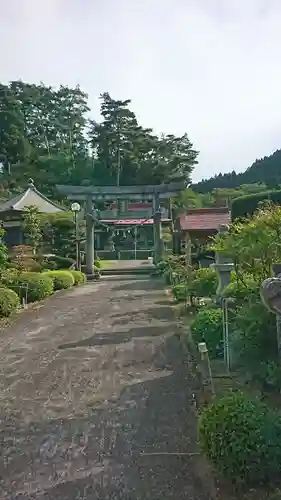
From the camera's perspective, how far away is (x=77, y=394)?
5.71 meters

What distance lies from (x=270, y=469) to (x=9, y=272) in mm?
12886

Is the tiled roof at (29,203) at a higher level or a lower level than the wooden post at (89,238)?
higher

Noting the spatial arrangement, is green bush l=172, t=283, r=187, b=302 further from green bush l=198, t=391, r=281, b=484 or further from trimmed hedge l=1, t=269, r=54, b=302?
green bush l=198, t=391, r=281, b=484

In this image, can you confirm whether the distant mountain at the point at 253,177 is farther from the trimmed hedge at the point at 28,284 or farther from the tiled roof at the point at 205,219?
the trimmed hedge at the point at 28,284

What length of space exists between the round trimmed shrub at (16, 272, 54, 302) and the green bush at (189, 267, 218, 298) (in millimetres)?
5830

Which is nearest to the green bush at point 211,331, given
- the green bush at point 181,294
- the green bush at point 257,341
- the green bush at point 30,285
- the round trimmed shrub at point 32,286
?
the green bush at point 257,341

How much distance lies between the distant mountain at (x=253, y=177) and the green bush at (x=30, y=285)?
24.6m

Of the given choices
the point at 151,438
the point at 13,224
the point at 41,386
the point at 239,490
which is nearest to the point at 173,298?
the point at 41,386

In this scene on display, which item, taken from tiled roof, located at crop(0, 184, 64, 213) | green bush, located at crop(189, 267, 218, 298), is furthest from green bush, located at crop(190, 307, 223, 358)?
tiled roof, located at crop(0, 184, 64, 213)

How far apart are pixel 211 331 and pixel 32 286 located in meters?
9.77

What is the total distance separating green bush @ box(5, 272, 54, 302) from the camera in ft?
50.0

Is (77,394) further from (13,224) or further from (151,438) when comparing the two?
(13,224)

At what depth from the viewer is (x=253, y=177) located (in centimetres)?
4434

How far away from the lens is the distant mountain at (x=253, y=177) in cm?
4066
